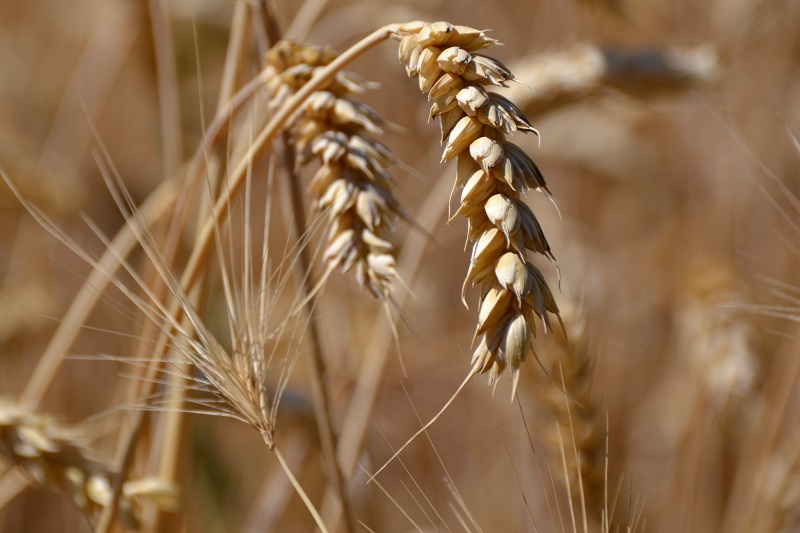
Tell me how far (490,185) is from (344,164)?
20cm

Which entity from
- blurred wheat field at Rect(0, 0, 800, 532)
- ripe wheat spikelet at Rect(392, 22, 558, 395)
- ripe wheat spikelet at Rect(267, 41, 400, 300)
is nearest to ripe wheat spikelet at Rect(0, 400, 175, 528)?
blurred wheat field at Rect(0, 0, 800, 532)

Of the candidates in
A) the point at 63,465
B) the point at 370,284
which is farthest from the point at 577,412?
the point at 63,465

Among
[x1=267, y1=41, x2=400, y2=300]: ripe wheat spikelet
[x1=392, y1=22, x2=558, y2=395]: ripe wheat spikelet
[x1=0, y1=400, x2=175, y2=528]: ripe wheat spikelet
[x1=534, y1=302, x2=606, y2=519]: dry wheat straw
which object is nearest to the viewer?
[x1=392, y1=22, x2=558, y2=395]: ripe wheat spikelet

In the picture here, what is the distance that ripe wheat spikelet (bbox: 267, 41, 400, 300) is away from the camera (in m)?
0.62

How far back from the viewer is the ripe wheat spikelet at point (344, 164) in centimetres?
62

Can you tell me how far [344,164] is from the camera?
66 cm

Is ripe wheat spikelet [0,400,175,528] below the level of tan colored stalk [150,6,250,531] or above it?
below

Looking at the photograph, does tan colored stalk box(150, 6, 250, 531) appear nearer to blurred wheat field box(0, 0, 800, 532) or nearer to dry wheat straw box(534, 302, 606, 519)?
blurred wheat field box(0, 0, 800, 532)

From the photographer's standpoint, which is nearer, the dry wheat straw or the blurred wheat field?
the blurred wheat field

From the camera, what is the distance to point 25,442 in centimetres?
74

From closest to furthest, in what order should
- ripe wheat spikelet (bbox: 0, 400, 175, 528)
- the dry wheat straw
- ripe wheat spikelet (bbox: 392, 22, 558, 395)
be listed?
ripe wheat spikelet (bbox: 392, 22, 558, 395) < ripe wheat spikelet (bbox: 0, 400, 175, 528) < the dry wheat straw

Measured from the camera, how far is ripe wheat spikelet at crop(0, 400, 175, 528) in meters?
0.73

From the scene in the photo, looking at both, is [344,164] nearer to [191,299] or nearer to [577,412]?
[191,299]

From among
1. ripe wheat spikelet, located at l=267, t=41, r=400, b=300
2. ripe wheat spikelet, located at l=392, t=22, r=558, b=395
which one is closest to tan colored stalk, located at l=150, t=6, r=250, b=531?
ripe wheat spikelet, located at l=267, t=41, r=400, b=300
